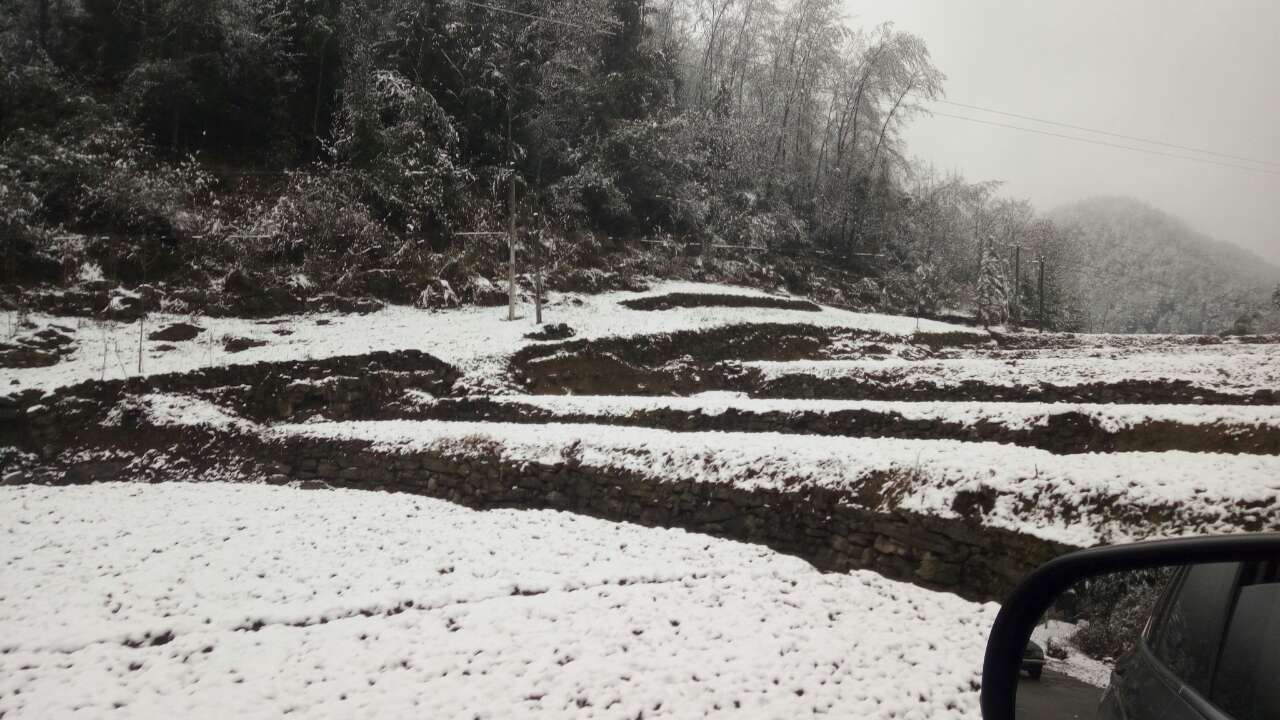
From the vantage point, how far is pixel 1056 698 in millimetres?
1266

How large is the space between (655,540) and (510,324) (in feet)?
50.7

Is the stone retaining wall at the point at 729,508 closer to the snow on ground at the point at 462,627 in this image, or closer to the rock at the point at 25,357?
the snow on ground at the point at 462,627

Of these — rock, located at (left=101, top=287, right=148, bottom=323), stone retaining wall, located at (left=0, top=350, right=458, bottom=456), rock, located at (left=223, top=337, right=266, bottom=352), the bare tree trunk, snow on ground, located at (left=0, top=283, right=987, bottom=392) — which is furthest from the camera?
the bare tree trunk

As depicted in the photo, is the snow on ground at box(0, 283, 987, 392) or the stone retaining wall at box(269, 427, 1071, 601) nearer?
the stone retaining wall at box(269, 427, 1071, 601)

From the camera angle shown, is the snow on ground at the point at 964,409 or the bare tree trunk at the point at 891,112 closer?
the snow on ground at the point at 964,409

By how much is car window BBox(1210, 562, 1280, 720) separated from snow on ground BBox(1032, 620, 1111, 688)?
326mm

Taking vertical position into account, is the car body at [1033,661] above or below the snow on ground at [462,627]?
above

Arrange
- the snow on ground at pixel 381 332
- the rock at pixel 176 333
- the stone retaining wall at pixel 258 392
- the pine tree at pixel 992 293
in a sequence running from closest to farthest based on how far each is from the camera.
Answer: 1. the stone retaining wall at pixel 258 392
2. the snow on ground at pixel 381 332
3. the rock at pixel 176 333
4. the pine tree at pixel 992 293

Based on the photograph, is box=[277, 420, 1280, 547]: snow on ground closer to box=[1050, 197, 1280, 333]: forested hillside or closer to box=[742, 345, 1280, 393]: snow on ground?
box=[742, 345, 1280, 393]: snow on ground

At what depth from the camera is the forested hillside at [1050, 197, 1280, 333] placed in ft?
79.8

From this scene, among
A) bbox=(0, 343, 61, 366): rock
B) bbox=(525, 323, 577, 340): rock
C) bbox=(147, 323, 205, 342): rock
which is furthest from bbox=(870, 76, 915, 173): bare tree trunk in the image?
bbox=(0, 343, 61, 366): rock

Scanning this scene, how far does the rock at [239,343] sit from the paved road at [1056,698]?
2032 centimetres

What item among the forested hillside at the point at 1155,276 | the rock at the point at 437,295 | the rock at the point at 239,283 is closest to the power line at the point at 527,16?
the rock at the point at 437,295

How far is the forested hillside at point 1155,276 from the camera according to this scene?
24.3 m
